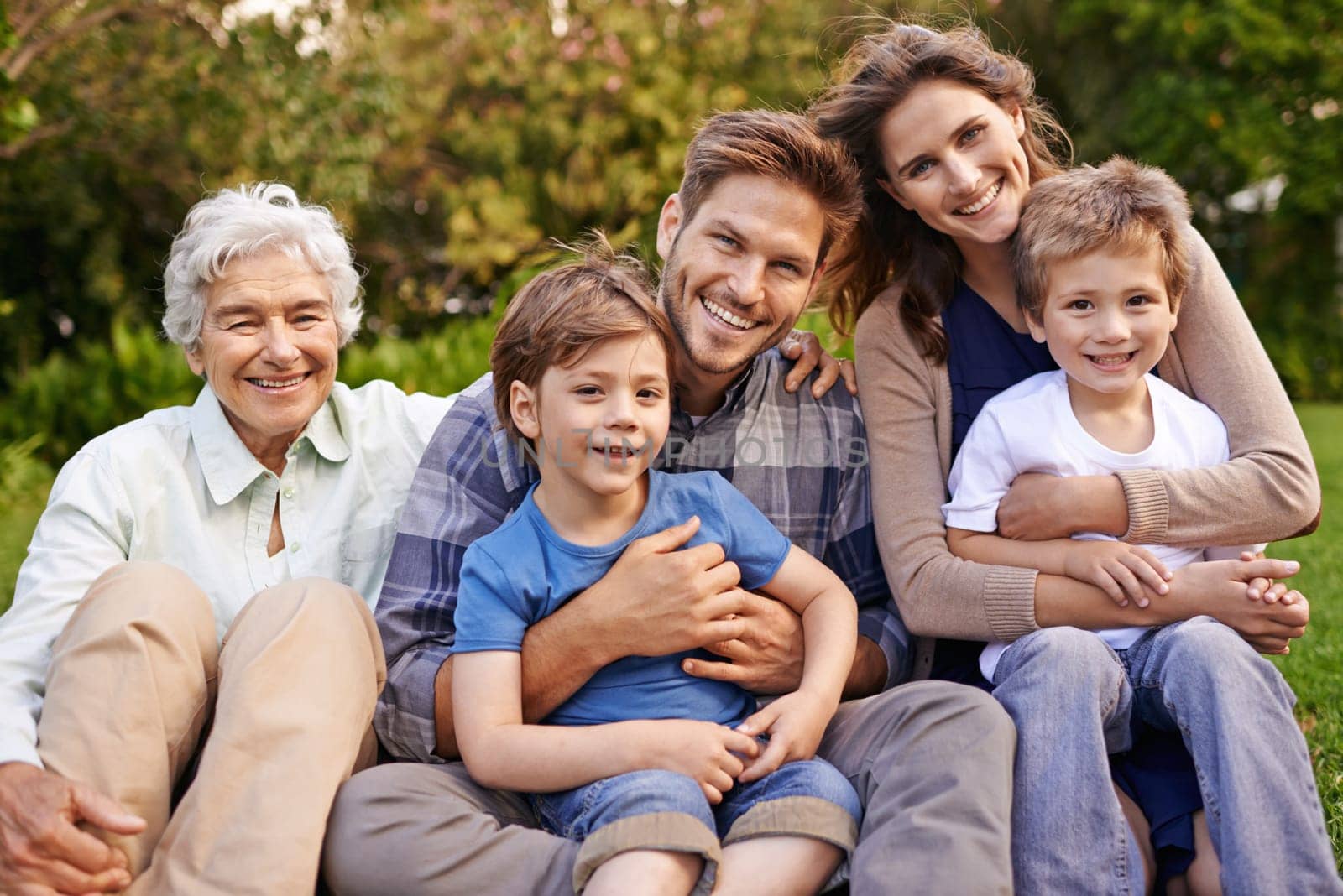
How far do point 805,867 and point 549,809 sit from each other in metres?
0.54

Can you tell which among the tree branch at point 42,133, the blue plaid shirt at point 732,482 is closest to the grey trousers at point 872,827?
the blue plaid shirt at point 732,482

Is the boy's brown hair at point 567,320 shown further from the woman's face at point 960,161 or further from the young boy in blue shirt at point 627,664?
the woman's face at point 960,161

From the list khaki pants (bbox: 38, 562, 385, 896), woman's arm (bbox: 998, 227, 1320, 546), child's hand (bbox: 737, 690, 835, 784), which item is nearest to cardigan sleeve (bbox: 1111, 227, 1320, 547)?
woman's arm (bbox: 998, 227, 1320, 546)

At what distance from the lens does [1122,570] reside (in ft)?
8.26

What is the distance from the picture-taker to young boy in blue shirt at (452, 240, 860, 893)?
2.21 meters

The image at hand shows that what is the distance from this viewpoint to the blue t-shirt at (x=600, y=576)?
8.02 ft

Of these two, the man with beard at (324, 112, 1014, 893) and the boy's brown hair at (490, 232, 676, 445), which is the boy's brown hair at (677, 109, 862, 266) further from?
the boy's brown hair at (490, 232, 676, 445)

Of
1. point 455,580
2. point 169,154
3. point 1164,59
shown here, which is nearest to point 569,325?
point 455,580

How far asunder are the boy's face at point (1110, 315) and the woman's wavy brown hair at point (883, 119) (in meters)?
0.39

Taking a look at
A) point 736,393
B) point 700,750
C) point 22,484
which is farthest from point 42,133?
point 700,750

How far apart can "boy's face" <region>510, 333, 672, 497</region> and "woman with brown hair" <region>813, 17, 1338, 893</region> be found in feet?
2.26

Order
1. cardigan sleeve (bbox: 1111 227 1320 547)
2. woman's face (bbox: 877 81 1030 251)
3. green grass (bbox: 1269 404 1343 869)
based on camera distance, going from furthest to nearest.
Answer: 1. green grass (bbox: 1269 404 1343 869)
2. woman's face (bbox: 877 81 1030 251)
3. cardigan sleeve (bbox: 1111 227 1320 547)

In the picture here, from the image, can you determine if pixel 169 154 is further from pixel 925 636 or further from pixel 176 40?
pixel 925 636

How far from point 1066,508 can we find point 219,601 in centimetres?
195
